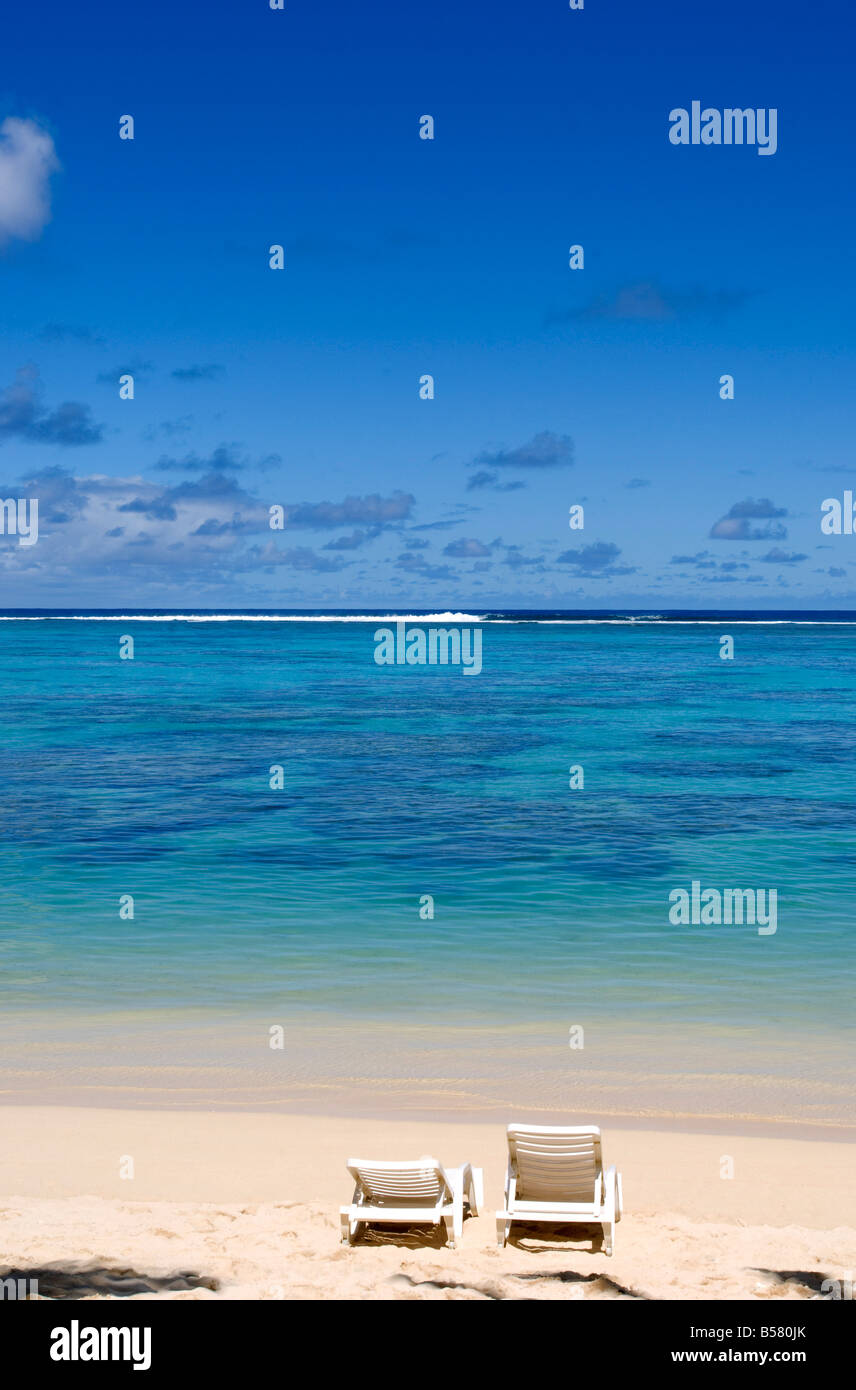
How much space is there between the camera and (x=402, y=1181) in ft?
25.7

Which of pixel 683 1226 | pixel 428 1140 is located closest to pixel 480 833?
pixel 428 1140

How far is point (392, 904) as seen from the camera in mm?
17453

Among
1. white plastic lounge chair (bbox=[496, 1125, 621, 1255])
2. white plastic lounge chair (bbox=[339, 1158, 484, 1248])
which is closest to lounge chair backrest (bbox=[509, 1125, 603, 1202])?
white plastic lounge chair (bbox=[496, 1125, 621, 1255])

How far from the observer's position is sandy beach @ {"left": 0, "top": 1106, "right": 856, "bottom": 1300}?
7.11 m

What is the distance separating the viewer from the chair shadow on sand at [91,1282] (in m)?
6.91

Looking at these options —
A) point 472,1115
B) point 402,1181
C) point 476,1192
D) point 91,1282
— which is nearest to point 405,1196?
point 402,1181

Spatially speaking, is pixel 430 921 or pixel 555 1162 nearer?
pixel 555 1162

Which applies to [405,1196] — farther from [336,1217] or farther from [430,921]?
[430,921]

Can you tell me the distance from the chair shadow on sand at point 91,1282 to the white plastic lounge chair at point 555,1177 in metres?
2.23

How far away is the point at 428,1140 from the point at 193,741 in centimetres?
2911

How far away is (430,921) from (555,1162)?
8.73 metres

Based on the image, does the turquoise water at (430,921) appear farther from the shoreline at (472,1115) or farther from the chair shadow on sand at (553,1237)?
the chair shadow on sand at (553,1237)

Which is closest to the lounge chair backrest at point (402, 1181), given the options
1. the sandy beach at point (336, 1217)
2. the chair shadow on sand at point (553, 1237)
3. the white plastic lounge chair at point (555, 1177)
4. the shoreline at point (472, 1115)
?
the sandy beach at point (336, 1217)
